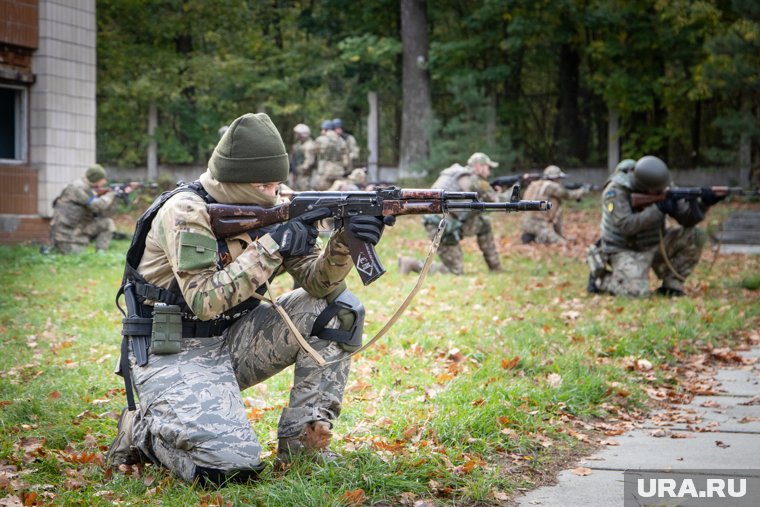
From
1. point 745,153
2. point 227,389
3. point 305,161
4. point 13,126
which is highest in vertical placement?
point 745,153

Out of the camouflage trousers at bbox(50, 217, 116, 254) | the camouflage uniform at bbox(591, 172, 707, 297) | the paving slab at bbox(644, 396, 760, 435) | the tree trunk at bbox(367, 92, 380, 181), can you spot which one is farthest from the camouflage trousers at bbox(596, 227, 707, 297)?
the tree trunk at bbox(367, 92, 380, 181)

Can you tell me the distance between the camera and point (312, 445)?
4.52 m

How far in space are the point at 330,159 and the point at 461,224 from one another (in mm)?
7142

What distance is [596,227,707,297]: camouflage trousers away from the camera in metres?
10.5

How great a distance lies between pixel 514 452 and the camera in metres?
4.98

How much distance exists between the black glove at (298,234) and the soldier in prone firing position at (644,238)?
249 inches

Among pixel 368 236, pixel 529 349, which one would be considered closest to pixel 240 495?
pixel 368 236

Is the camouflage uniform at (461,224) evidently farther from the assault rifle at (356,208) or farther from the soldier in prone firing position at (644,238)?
the assault rifle at (356,208)

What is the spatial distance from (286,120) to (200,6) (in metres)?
4.83

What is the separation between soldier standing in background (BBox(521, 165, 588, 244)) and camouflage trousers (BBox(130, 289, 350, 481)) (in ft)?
42.0

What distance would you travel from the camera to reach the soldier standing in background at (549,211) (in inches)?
674

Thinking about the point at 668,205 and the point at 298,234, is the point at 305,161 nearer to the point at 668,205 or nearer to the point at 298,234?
the point at 668,205

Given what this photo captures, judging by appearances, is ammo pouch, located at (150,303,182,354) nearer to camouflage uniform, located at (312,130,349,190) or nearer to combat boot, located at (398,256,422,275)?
combat boot, located at (398,256,422,275)

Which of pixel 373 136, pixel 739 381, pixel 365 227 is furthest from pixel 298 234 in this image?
pixel 373 136
